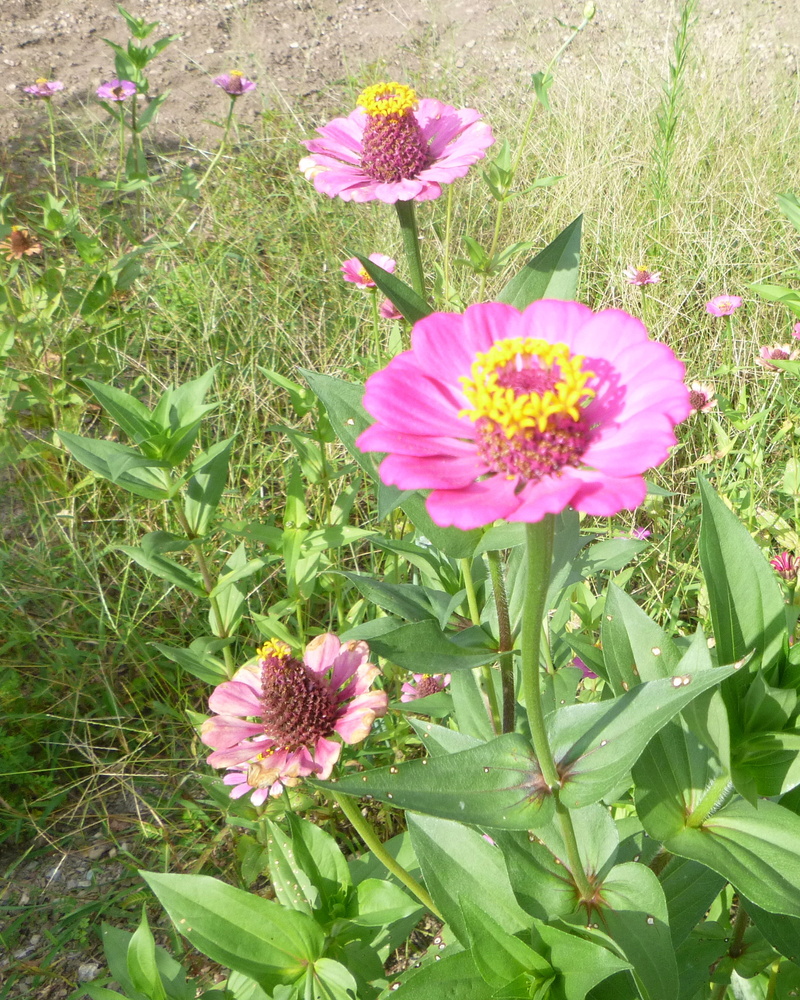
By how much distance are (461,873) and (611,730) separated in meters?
0.34

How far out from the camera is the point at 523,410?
26.2 inches

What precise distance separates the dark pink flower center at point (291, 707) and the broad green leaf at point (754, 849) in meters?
0.48

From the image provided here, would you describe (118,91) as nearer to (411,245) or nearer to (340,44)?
(411,245)

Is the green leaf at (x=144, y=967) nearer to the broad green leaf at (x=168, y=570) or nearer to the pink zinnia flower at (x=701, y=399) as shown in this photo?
the broad green leaf at (x=168, y=570)

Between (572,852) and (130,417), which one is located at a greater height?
(130,417)

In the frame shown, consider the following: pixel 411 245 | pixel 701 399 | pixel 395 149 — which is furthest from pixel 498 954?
pixel 701 399

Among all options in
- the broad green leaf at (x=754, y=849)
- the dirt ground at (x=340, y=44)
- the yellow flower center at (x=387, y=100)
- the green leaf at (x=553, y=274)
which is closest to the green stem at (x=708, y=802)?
the broad green leaf at (x=754, y=849)

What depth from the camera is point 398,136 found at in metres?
1.32

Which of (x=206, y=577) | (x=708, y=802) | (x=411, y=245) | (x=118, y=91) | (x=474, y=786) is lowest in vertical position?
(x=206, y=577)

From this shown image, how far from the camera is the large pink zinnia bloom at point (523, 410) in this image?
0.60 m

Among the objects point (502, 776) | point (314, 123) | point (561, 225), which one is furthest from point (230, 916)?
point (314, 123)

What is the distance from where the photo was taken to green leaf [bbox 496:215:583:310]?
837mm

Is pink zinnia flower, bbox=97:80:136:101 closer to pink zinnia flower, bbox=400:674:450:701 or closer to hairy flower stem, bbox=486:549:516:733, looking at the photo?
pink zinnia flower, bbox=400:674:450:701

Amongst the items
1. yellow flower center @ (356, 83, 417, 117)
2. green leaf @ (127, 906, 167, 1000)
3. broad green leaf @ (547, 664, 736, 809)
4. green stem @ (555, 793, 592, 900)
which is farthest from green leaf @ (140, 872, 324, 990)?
yellow flower center @ (356, 83, 417, 117)
